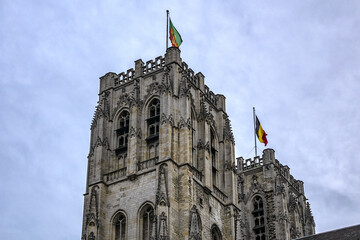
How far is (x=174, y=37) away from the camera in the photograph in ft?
191

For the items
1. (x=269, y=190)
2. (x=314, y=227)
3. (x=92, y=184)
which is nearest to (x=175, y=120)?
(x=92, y=184)

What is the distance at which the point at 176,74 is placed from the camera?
55.1 m

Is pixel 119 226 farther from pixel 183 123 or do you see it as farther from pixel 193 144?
pixel 183 123

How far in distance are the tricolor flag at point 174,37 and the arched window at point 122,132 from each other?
628 cm

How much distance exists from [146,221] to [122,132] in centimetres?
779

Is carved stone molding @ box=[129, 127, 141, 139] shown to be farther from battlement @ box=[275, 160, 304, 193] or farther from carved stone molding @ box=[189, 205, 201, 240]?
battlement @ box=[275, 160, 304, 193]

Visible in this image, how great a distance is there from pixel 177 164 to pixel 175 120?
327cm

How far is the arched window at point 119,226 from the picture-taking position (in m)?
50.9

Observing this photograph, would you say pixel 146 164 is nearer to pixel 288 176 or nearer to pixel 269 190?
pixel 269 190

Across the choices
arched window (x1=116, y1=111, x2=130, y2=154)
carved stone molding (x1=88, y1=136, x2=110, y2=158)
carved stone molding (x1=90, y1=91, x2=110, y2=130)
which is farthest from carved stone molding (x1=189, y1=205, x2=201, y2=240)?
carved stone molding (x1=90, y1=91, x2=110, y2=130)

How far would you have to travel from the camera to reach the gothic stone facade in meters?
50.1

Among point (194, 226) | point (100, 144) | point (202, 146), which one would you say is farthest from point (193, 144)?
point (194, 226)

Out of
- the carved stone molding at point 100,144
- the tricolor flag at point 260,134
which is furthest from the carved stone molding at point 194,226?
the tricolor flag at point 260,134

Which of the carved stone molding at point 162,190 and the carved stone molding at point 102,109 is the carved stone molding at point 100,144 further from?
the carved stone molding at point 162,190
